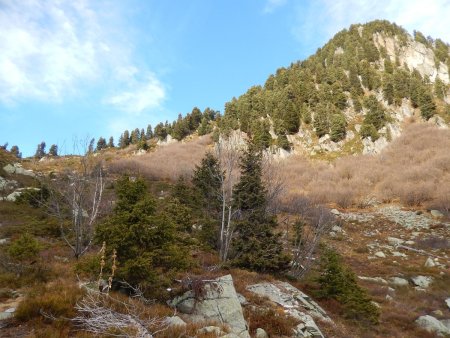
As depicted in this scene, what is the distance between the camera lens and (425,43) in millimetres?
106875

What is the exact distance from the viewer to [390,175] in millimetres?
50594

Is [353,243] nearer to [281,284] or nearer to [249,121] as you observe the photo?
[281,284]

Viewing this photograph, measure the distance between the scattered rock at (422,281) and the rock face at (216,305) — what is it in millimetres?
15911

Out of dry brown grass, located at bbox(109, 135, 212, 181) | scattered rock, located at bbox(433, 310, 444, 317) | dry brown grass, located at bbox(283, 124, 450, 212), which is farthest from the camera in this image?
dry brown grass, located at bbox(109, 135, 212, 181)

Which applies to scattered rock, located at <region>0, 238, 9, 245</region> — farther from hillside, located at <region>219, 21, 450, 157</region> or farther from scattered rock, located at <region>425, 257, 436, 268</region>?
hillside, located at <region>219, 21, 450, 157</region>

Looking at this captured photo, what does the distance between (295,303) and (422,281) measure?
13.2 meters

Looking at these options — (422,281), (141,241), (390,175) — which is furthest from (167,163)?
(141,241)

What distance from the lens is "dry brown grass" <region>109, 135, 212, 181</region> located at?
174 feet

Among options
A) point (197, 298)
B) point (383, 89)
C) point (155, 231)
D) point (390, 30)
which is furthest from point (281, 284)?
point (390, 30)

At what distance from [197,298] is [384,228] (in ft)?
103

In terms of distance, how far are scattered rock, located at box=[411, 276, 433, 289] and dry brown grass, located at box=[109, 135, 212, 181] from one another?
30117 millimetres

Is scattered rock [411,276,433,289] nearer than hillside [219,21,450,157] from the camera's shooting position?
Yes

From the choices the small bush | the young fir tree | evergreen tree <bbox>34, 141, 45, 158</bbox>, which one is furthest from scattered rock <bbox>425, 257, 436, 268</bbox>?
evergreen tree <bbox>34, 141, 45, 158</bbox>

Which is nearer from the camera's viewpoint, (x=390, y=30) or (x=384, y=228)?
(x=384, y=228)
